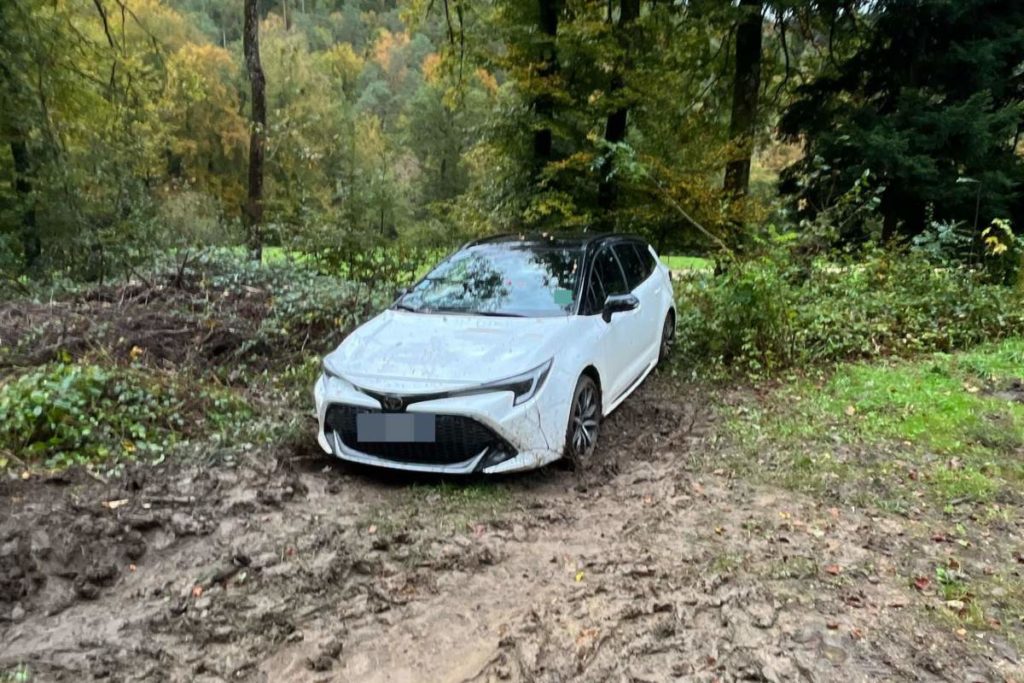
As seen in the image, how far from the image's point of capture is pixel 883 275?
902 centimetres

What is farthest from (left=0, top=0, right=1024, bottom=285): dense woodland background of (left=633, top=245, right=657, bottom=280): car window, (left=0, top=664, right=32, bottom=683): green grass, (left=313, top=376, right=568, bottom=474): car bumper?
(left=0, top=664, right=32, bottom=683): green grass

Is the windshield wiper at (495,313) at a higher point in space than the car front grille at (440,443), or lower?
higher

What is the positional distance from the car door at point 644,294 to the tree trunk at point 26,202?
1187 centimetres

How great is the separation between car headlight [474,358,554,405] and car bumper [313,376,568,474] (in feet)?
0.11

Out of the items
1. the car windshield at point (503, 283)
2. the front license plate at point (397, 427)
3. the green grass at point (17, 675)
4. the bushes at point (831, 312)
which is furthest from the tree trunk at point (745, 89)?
the green grass at point (17, 675)

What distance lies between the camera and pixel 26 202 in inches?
513

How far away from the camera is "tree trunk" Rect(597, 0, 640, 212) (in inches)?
450

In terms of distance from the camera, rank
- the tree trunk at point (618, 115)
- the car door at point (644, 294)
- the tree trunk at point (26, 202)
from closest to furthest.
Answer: the car door at point (644, 294) → the tree trunk at point (618, 115) → the tree trunk at point (26, 202)

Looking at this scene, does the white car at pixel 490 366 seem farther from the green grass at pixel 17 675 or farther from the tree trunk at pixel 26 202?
the tree trunk at pixel 26 202

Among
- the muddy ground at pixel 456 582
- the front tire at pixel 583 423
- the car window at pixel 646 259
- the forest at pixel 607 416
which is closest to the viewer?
the muddy ground at pixel 456 582

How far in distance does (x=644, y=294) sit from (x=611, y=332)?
1.30 m

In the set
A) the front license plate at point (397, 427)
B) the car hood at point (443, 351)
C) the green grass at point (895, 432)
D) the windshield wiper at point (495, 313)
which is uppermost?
the windshield wiper at point (495, 313)

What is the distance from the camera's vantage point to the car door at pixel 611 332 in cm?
516

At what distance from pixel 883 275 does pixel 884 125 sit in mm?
5731
